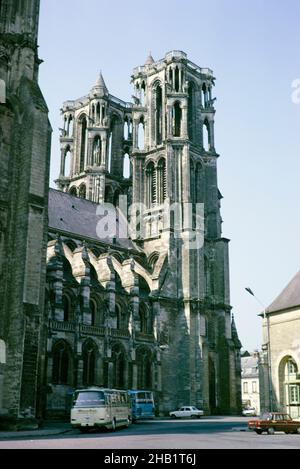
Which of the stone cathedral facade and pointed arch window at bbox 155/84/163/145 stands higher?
pointed arch window at bbox 155/84/163/145

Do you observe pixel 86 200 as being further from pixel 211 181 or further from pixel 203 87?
pixel 203 87

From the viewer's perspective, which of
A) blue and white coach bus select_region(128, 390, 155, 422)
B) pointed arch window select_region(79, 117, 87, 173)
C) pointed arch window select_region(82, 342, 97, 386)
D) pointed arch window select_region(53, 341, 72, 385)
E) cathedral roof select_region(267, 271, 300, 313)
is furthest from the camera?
pointed arch window select_region(79, 117, 87, 173)

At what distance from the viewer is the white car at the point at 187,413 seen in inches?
1706

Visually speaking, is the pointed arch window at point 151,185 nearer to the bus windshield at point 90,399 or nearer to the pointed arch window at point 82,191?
the pointed arch window at point 82,191

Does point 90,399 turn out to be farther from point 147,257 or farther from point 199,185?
point 199,185

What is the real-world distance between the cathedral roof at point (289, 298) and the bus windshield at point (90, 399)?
14798 mm

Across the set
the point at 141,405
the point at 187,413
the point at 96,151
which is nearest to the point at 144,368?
the point at 187,413

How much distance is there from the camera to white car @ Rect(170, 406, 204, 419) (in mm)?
43344

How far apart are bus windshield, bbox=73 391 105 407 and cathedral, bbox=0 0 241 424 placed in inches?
79.3

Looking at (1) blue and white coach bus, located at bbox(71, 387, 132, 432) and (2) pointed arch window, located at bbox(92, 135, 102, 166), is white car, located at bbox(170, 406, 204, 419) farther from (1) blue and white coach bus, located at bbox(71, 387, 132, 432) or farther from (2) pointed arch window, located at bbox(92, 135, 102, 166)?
(2) pointed arch window, located at bbox(92, 135, 102, 166)

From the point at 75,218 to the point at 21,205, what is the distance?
2499 cm

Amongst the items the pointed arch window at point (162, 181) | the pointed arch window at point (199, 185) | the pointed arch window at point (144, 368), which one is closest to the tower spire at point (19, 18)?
the pointed arch window at point (144, 368)

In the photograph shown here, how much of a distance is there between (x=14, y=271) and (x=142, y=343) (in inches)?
890

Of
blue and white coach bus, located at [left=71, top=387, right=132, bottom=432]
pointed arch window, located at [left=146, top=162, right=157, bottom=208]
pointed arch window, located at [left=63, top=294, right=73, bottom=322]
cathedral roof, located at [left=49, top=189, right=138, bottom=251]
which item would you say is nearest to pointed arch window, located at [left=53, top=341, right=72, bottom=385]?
pointed arch window, located at [left=63, top=294, right=73, bottom=322]
